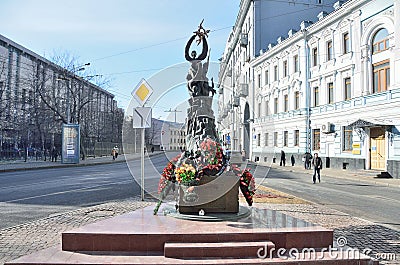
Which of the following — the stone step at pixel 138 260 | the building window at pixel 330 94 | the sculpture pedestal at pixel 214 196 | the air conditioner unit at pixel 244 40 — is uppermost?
the air conditioner unit at pixel 244 40

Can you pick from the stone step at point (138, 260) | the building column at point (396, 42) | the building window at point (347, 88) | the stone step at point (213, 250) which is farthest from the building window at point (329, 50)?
the stone step at point (213, 250)

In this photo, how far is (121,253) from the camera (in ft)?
17.3

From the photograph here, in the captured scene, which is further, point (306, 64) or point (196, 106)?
point (306, 64)

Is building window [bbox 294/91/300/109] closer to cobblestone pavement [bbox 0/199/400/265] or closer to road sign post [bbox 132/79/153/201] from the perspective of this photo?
cobblestone pavement [bbox 0/199/400/265]

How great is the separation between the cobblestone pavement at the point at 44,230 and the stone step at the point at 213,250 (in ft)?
7.96

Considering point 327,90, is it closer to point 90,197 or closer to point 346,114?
point 346,114

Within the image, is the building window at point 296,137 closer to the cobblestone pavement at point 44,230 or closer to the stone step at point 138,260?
the cobblestone pavement at point 44,230

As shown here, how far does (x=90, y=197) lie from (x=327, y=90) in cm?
2237

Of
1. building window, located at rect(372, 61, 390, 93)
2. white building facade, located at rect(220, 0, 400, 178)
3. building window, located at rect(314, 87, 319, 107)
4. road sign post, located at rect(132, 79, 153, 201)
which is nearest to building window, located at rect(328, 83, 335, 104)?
white building facade, located at rect(220, 0, 400, 178)

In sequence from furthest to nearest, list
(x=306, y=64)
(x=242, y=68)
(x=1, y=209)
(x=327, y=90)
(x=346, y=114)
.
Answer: (x=242, y=68)
(x=306, y=64)
(x=327, y=90)
(x=346, y=114)
(x=1, y=209)

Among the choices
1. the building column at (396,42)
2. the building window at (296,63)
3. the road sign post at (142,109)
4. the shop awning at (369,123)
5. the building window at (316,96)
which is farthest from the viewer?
the building window at (296,63)

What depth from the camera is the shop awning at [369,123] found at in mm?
22031

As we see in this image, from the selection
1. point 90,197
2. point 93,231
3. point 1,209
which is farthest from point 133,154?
point 93,231

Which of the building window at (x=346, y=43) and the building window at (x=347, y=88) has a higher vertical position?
the building window at (x=346, y=43)
